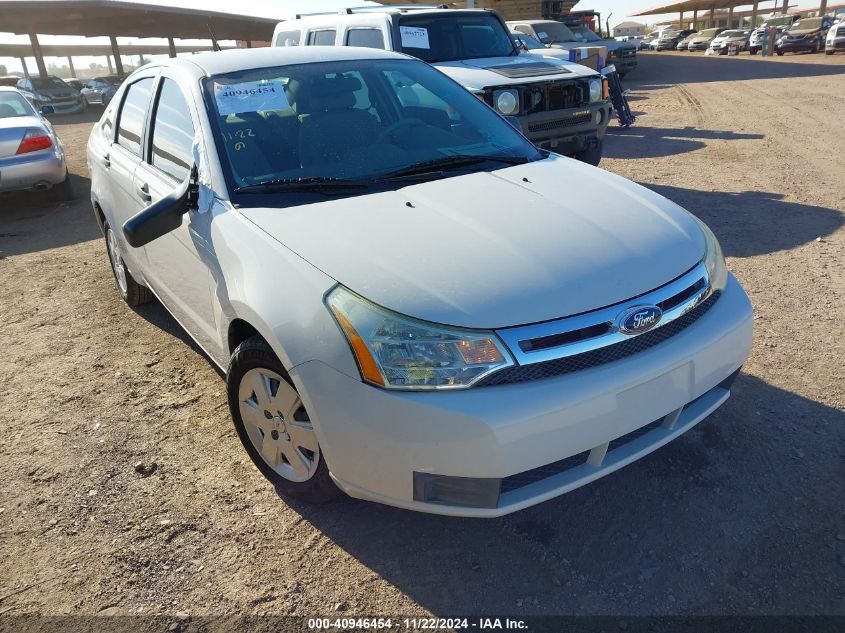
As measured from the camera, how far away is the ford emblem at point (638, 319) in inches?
84.5

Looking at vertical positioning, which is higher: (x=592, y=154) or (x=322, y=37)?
(x=322, y=37)

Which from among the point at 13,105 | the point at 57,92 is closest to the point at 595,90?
the point at 13,105

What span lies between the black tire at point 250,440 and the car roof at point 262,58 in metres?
1.47

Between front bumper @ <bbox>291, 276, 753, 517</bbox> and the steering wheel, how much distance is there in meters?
1.43

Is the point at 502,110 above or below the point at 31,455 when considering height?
above

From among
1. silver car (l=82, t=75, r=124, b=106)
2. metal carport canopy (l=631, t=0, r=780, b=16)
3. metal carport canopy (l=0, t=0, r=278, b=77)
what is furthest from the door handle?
metal carport canopy (l=631, t=0, r=780, b=16)

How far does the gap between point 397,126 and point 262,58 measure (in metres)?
0.78

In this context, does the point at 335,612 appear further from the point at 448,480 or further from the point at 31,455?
the point at 31,455

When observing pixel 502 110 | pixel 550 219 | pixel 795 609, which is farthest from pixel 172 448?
pixel 502 110

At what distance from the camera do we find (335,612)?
7.30 feet

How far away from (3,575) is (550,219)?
97.9 inches

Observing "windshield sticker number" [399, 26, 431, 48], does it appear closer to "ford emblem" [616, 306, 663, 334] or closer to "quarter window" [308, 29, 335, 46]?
"quarter window" [308, 29, 335, 46]

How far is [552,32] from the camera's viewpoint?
607 inches

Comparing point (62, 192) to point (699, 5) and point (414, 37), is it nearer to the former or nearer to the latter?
point (414, 37)
